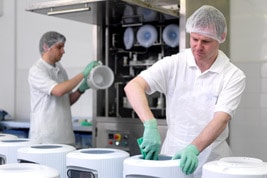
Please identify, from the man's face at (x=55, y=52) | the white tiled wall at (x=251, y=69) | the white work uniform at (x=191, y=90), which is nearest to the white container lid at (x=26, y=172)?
the white work uniform at (x=191, y=90)

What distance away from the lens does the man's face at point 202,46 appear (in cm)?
159

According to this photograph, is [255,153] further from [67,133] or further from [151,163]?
[151,163]

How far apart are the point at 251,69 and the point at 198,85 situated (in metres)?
0.99

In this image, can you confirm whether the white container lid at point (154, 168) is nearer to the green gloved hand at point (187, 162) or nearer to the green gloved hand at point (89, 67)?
the green gloved hand at point (187, 162)

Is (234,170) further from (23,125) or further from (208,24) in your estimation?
(23,125)

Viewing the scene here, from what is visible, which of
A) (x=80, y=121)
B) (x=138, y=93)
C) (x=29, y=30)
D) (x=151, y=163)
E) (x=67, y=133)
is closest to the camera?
(x=151, y=163)

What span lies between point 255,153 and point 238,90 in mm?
1097

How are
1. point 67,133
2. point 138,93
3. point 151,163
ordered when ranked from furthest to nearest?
point 67,133
point 138,93
point 151,163

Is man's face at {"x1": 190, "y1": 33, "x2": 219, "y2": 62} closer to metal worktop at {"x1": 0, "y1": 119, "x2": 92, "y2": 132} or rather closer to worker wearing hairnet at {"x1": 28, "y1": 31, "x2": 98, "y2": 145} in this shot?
worker wearing hairnet at {"x1": 28, "y1": 31, "x2": 98, "y2": 145}

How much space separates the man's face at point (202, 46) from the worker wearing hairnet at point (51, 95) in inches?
38.2

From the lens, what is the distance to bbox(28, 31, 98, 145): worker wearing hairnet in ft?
7.84

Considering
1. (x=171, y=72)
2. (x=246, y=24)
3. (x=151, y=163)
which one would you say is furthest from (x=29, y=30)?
(x=151, y=163)

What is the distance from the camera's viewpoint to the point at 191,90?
1.69 m

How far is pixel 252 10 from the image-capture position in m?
2.53
